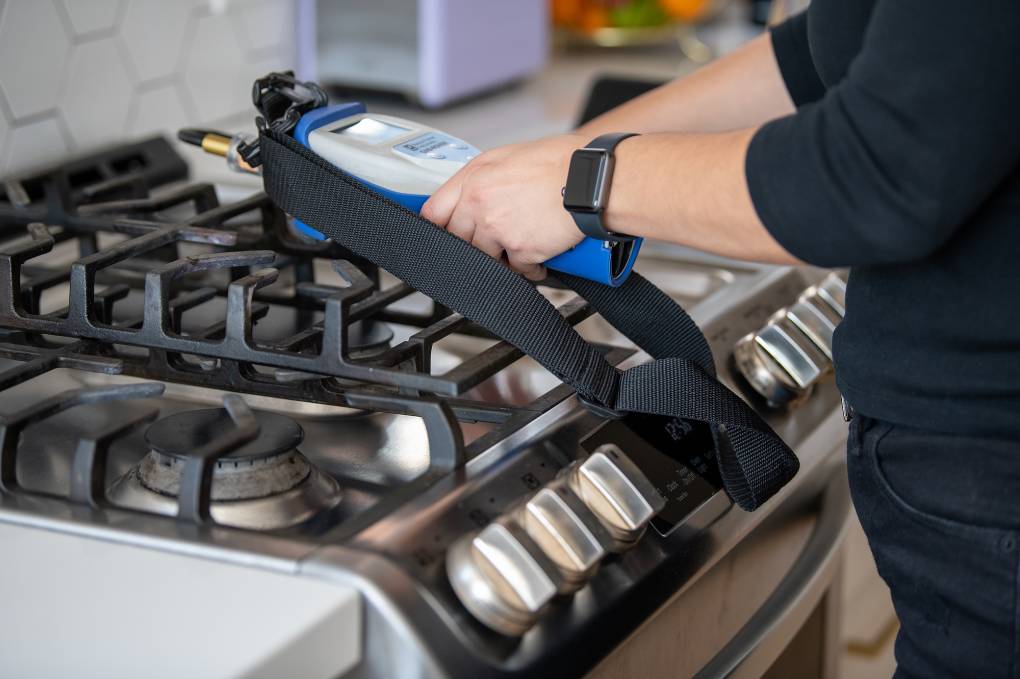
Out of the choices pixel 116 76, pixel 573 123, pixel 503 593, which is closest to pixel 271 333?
pixel 503 593

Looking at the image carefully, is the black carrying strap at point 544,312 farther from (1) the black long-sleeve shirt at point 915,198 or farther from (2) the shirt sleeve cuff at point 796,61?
(2) the shirt sleeve cuff at point 796,61

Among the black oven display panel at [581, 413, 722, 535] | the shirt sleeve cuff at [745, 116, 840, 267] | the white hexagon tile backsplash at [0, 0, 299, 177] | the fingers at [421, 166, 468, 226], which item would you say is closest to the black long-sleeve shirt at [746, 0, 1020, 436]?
the shirt sleeve cuff at [745, 116, 840, 267]

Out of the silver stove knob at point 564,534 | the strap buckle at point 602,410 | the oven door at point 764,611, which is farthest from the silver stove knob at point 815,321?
the silver stove knob at point 564,534

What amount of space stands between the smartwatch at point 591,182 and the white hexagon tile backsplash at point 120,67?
2.13 feet

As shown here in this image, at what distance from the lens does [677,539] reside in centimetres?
69

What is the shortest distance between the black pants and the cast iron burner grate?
→ 7.6 inches

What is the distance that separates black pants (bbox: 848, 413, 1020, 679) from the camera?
0.62 metres

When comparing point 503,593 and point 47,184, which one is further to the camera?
point 47,184

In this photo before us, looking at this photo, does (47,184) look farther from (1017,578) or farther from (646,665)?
(1017,578)

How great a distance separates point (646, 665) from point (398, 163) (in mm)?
336

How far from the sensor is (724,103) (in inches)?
35.7

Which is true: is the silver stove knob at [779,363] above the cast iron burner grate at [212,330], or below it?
below

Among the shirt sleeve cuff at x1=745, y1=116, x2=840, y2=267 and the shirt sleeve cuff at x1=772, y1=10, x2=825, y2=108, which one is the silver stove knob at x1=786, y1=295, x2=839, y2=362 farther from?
the shirt sleeve cuff at x1=745, y1=116, x2=840, y2=267

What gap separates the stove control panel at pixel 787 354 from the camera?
85cm
